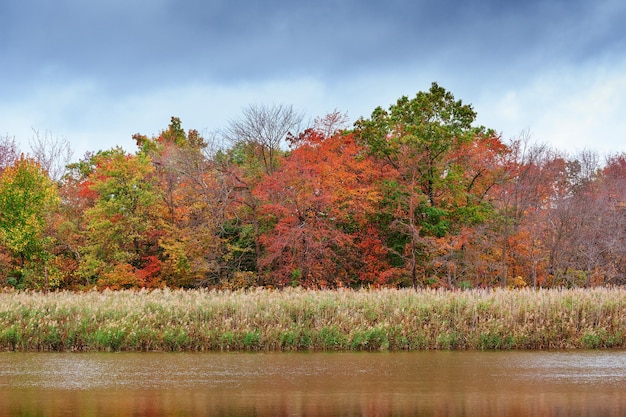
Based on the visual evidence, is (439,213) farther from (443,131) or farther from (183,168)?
(183,168)

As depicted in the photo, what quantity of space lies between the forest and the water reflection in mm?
15613

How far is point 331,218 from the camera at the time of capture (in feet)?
111

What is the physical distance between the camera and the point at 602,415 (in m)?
9.94

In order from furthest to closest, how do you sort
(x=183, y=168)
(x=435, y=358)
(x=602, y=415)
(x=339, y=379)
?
1. (x=183, y=168)
2. (x=435, y=358)
3. (x=339, y=379)
4. (x=602, y=415)

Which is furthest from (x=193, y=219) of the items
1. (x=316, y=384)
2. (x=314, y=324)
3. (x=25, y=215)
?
(x=316, y=384)

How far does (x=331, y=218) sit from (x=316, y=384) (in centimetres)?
2086

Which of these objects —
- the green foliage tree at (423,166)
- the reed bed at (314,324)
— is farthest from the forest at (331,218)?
the reed bed at (314,324)

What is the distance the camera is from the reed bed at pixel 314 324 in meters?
19.0

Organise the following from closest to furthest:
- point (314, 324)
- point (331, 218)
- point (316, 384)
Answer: point (316, 384)
point (314, 324)
point (331, 218)

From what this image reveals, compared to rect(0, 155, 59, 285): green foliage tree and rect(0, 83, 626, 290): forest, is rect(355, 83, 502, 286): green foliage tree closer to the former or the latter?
rect(0, 83, 626, 290): forest

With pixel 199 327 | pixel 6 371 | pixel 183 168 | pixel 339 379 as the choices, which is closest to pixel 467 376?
pixel 339 379

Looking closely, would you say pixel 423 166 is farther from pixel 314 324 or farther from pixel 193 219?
pixel 314 324

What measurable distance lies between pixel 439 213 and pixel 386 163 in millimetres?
3796

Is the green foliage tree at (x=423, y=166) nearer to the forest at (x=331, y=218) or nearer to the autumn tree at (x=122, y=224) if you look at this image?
the forest at (x=331, y=218)
